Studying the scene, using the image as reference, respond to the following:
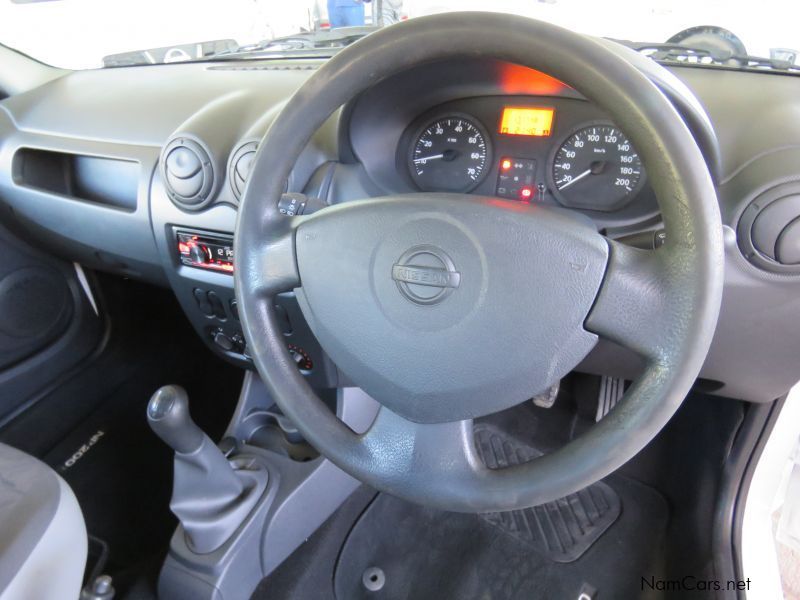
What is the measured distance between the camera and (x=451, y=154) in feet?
3.27

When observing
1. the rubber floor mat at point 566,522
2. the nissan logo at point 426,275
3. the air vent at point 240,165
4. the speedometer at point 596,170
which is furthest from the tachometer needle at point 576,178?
the rubber floor mat at point 566,522

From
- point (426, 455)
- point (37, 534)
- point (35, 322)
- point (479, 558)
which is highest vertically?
point (426, 455)

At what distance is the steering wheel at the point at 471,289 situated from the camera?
0.58 m

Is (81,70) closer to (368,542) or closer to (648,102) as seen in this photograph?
(368,542)

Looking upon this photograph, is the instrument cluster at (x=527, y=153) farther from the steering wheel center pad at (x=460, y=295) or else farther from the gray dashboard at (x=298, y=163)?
the steering wheel center pad at (x=460, y=295)

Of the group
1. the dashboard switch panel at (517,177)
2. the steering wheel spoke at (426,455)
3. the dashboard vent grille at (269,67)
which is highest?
the dashboard vent grille at (269,67)

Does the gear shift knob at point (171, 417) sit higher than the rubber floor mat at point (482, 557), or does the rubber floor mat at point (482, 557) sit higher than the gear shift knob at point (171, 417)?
the gear shift knob at point (171, 417)

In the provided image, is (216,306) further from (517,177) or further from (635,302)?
(635,302)

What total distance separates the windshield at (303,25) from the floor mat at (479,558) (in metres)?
1.05

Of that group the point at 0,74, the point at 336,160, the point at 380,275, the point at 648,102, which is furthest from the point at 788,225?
the point at 0,74

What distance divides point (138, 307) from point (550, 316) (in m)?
1.57

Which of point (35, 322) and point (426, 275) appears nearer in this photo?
point (426, 275)

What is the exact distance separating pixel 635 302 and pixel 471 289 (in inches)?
6.7

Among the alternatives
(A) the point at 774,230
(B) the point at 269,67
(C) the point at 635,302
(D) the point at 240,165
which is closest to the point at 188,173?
(D) the point at 240,165
